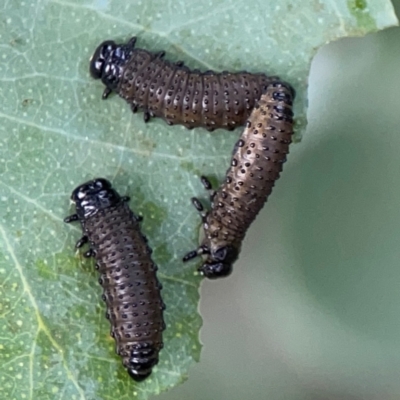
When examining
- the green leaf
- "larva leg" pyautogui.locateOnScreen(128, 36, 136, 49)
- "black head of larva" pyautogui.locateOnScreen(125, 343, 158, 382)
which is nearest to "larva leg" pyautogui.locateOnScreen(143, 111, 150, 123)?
the green leaf

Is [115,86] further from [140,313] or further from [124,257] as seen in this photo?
[140,313]

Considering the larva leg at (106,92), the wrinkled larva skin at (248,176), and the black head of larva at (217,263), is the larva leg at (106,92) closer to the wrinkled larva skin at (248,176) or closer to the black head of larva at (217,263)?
the wrinkled larva skin at (248,176)

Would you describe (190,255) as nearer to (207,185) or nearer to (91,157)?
(207,185)

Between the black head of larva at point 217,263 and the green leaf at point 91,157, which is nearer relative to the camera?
the green leaf at point 91,157

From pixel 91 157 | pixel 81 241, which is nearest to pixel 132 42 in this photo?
pixel 91 157

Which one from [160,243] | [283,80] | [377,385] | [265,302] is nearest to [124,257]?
[160,243]

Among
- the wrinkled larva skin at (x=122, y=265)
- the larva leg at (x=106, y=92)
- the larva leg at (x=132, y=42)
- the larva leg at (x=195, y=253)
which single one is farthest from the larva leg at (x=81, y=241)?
the larva leg at (x=132, y=42)

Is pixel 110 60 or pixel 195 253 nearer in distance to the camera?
pixel 110 60
